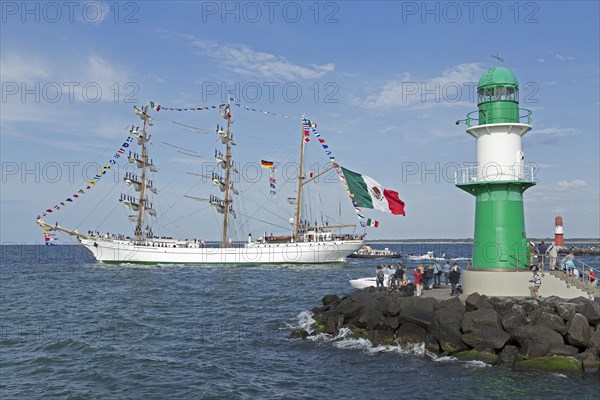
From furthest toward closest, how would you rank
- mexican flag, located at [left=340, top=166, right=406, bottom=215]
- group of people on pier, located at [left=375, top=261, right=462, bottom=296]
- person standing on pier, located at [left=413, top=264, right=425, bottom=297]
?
mexican flag, located at [left=340, top=166, right=406, bottom=215] < person standing on pier, located at [left=413, top=264, right=425, bottom=297] < group of people on pier, located at [left=375, top=261, right=462, bottom=296]

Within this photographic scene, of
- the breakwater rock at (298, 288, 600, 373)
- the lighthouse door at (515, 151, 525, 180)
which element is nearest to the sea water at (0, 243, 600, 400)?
the breakwater rock at (298, 288, 600, 373)

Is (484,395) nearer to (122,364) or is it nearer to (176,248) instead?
(122,364)

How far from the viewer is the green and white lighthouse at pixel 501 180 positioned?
20047 millimetres

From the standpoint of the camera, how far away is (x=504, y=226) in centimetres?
2003

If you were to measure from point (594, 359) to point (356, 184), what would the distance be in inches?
1117

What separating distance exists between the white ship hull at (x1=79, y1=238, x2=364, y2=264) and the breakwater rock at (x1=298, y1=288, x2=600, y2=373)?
4854cm

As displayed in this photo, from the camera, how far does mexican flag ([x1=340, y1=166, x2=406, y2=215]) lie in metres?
39.8

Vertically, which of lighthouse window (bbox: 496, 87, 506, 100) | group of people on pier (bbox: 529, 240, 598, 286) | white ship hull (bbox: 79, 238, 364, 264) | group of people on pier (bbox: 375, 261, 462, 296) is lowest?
white ship hull (bbox: 79, 238, 364, 264)

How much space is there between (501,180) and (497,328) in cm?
602

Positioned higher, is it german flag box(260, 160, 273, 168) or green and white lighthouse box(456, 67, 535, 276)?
german flag box(260, 160, 273, 168)

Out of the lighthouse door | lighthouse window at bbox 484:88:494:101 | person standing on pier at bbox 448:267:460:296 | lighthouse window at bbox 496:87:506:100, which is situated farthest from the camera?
person standing on pier at bbox 448:267:460:296

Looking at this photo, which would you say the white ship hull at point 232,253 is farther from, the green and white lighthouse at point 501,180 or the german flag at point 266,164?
the green and white lighthouse at point 501,180

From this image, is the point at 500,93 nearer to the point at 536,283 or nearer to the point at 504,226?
the point at 504,226

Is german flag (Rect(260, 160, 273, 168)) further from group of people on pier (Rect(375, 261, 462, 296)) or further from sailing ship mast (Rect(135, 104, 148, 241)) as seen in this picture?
group of people on pier (Rect(375, 261, 462, 296))
